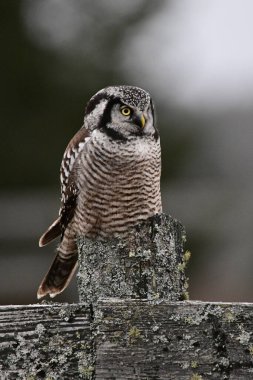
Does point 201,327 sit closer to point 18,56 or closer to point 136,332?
point 136,332

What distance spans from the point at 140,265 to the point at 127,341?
0.39m

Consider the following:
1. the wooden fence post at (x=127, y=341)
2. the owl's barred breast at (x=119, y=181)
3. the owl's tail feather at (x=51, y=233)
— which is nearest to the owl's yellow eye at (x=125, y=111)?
the owl's barred breast at (x=119, y=181)

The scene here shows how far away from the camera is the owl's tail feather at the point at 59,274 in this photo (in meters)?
4.94

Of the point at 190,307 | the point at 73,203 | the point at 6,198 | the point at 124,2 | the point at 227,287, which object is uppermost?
the point at 124,2

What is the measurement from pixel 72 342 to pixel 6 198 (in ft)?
34.2

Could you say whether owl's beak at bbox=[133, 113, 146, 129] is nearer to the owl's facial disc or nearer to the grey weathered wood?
the owl's facial disc

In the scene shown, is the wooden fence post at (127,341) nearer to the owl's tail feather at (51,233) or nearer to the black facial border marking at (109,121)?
the owl's tail feather at (51,233)

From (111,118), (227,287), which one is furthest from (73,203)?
(227,287)

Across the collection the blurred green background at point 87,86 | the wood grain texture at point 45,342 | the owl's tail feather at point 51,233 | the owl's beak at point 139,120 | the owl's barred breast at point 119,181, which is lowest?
the wood grain texture at point 45,342

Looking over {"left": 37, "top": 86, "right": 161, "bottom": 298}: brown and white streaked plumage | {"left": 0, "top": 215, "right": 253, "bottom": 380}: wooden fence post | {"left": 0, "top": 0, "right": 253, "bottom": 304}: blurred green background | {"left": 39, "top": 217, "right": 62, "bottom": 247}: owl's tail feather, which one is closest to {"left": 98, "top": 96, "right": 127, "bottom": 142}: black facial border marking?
{"left": 37, "top": 86, "right": 161, "bottom": 298}: brown and white streaked plumage

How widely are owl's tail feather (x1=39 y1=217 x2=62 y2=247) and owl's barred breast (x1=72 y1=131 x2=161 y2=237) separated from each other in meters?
0.11

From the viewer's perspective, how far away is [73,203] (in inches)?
205

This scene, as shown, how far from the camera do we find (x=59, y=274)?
16.6 feet

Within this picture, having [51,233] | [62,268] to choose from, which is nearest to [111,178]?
[51,233]
